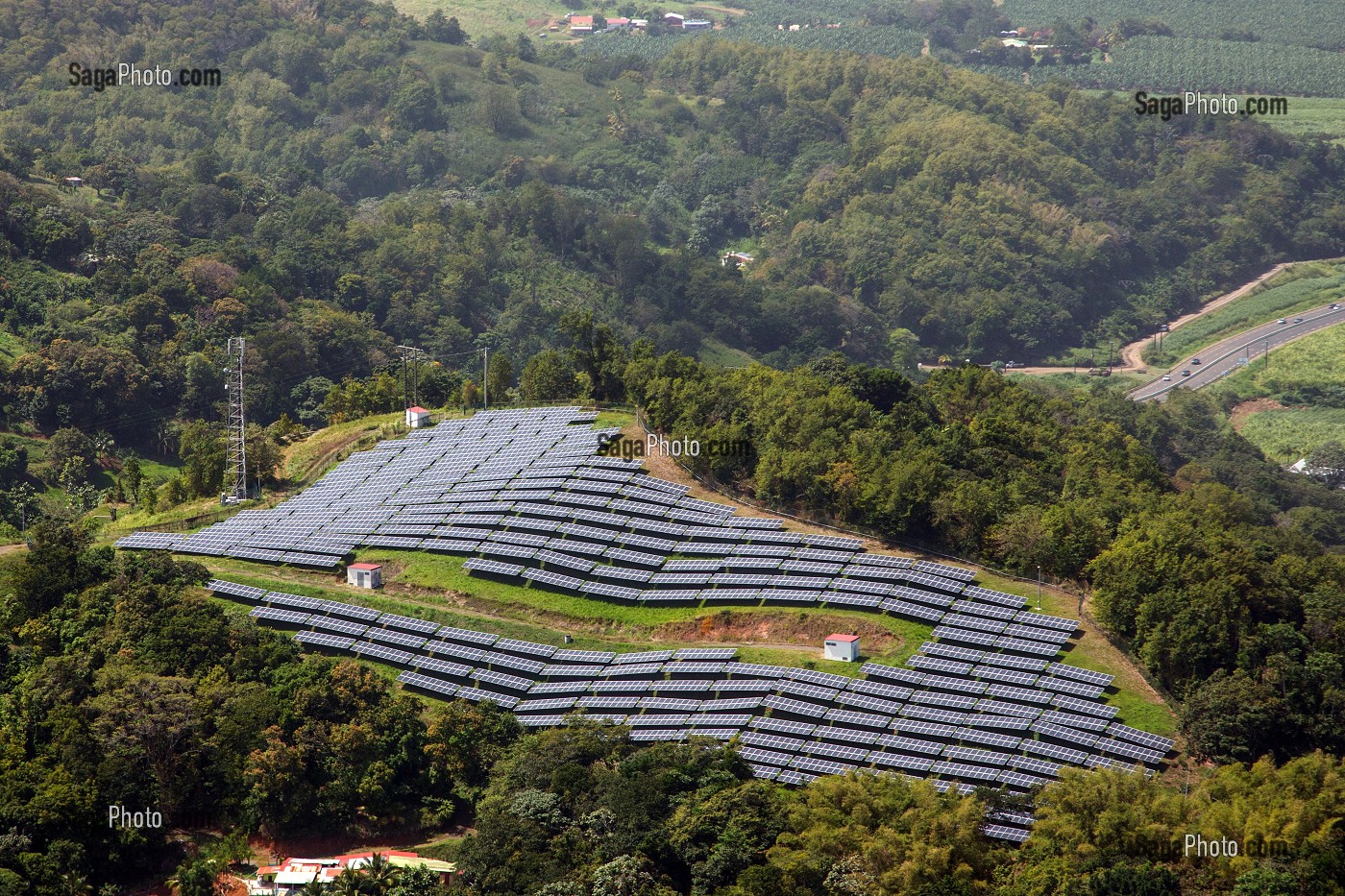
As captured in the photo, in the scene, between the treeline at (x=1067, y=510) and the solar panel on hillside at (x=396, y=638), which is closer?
the treeline at (x=1067, y=510)

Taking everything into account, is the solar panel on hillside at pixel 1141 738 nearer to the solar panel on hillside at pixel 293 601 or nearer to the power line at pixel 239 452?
the solar panel on hillside at pixel 293 601

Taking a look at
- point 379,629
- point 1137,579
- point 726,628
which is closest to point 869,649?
point 726,628

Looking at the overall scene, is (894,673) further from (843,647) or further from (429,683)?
(429,683)

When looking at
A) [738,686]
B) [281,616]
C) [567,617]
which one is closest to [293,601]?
[281,616]

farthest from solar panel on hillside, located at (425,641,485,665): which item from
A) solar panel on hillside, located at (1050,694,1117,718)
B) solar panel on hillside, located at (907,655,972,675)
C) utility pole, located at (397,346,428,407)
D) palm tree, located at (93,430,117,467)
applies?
palm tree, located at (93,430,117,467)

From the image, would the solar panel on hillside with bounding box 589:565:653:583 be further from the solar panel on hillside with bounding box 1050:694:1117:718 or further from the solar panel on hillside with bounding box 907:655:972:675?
the solar panel on hillside with bounding box 1050:694:1117:718

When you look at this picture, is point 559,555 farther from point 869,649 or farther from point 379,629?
point 869,649

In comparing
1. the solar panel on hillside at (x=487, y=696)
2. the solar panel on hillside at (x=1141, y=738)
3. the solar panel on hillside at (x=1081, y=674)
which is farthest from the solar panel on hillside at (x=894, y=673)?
the solar panel on hillside at (x=487, y=696)
